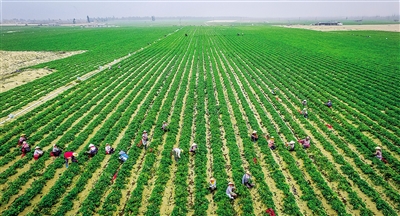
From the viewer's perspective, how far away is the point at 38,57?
50.7 meters

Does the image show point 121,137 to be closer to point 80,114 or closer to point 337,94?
point 80,114

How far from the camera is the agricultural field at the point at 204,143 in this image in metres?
11.2

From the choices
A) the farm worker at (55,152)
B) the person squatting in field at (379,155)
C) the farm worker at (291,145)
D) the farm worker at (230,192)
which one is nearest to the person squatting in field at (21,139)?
the farm worker at (55,152)

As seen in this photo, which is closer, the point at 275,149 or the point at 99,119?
the point at 275,149

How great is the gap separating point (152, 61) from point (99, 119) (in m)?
25.4

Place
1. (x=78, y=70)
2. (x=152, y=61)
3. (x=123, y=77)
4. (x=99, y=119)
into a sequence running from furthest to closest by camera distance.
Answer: (x=152, y=61)
(x=78, y=70)
(x=123, y=77)
(x=99, y=119)

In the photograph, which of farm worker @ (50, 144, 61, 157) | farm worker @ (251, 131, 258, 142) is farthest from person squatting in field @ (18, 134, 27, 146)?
farm worker @ (251, 131, 258, 142)

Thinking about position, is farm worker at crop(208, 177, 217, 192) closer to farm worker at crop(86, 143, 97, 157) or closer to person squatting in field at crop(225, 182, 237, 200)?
person squatting in field at crop(225, 182, 237, 200)

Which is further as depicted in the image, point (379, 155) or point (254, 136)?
point (254, 136)

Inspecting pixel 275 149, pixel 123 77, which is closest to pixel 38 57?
pixel 123 77

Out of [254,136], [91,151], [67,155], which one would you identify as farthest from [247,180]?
[67,155]

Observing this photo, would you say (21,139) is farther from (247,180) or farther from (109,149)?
(247,180)

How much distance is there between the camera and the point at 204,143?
15859mm

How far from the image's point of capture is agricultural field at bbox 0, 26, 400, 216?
439 inches
